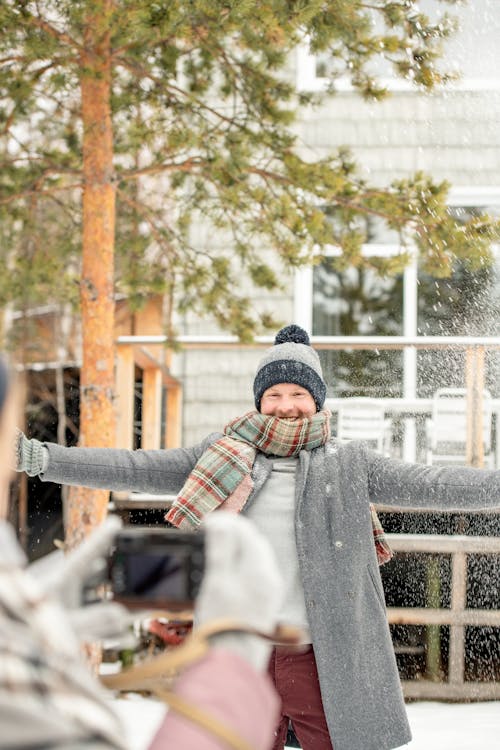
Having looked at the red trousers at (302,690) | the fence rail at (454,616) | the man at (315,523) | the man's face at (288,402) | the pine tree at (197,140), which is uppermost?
the pine tree at (197,140)

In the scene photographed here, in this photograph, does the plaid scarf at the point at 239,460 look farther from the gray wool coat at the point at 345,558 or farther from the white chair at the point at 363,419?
the white chair at the point at 363,419

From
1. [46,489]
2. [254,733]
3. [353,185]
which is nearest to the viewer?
[254,733]

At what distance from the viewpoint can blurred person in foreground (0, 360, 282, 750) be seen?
30.7 inches

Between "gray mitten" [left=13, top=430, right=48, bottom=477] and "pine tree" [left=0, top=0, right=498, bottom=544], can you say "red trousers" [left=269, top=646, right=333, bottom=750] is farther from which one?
"pine tree" [left=0, top=0, right=498, bottom=544]

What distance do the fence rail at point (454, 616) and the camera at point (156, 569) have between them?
466 cm

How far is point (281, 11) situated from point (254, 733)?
4151mm

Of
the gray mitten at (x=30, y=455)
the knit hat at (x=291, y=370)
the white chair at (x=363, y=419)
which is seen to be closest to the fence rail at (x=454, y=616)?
the white chair at (x=363, y=419)

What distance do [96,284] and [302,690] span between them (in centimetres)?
319

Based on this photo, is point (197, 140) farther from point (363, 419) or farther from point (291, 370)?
point (291, 370)

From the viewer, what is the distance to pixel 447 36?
16.6 feet

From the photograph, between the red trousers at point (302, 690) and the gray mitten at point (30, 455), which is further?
the red trousers at point (302, 690)

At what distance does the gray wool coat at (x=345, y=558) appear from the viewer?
2385 mm

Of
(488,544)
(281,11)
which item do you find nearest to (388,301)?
(488,544)

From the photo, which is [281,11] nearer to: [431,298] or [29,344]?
[431,298]
